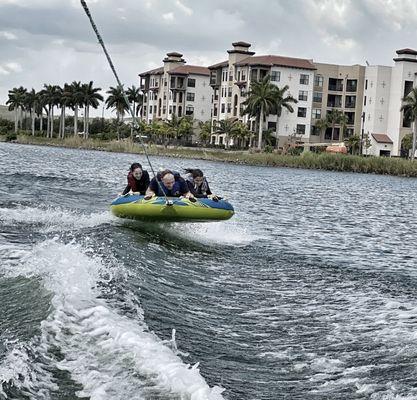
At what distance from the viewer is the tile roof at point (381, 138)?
4029 inches

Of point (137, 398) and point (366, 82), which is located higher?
point (366, 82)

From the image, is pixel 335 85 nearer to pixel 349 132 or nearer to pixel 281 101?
pixel 349 132

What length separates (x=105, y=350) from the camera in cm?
817

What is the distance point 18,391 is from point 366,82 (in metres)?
104

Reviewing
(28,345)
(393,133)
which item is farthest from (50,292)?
(393,133)

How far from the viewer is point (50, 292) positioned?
1034 centimetres

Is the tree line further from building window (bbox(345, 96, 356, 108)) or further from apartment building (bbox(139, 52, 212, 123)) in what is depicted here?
building window (bbox(345, 96, 356, 108))

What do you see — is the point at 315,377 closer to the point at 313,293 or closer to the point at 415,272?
the point at 313,293

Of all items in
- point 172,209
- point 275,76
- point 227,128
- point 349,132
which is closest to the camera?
point 172,209

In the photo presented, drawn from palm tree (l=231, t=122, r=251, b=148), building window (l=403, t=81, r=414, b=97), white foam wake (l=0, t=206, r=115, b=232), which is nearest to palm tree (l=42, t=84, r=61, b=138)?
palm tree (l=231, t=122, r=251, b=148)

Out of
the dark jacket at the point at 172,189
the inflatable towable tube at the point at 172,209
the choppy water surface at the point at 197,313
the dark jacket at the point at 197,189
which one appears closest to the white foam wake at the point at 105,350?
the choppy water surface at the point at 197,313

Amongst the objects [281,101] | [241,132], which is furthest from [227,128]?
[281,101]

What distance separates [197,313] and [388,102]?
98978mm

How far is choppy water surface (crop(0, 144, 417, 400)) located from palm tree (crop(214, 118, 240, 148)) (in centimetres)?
8004
